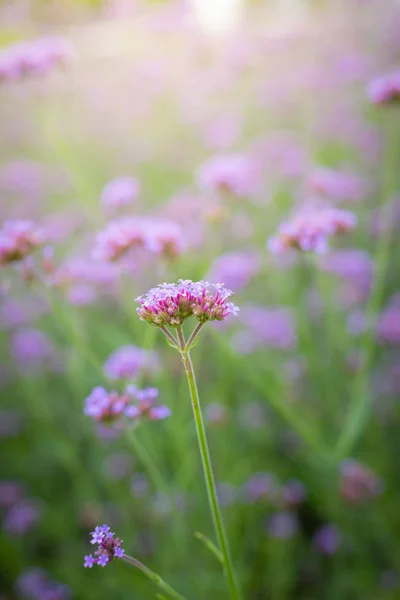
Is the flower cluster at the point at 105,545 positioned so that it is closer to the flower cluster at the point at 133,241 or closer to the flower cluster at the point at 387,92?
the flower cluster at the point at 133,241

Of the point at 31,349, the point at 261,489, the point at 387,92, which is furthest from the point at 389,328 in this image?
the point at 31,349

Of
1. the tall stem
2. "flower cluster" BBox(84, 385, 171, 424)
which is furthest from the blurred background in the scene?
the tall stem

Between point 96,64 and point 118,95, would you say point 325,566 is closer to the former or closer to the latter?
point 118,95

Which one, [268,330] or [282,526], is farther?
[268,330]

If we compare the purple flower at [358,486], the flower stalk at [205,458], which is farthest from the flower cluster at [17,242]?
the purple flower at [358,486]

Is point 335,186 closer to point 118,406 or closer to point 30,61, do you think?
point 30,61

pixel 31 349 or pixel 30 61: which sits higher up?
pixel 30 61

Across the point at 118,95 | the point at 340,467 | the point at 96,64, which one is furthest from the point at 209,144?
the point at 96,64
